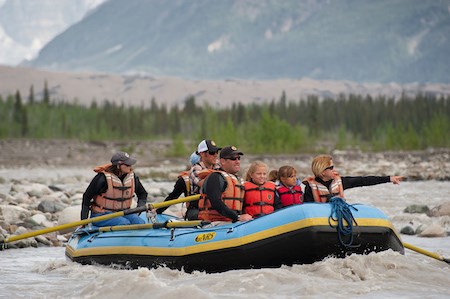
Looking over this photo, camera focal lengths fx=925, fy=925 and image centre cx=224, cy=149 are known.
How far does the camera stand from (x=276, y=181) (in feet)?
38.2

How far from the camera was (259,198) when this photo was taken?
11.0m

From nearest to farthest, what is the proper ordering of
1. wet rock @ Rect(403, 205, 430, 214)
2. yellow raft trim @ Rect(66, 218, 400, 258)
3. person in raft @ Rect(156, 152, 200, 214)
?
1. yellow raft trim @ Rect(66, 218, 400, 258)
2. person in raft @ Rect(156, 152, 200, 214)
3. wet rock @ Rect(403, 205, 430, 214)

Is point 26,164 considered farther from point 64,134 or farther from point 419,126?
point 419,126

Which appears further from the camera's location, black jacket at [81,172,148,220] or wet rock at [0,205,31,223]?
wet rock at [0,205,31,223]

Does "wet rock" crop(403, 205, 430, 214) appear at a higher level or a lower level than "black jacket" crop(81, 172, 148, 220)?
lower

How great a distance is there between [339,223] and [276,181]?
1.83 meters

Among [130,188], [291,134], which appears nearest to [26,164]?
[291,134]

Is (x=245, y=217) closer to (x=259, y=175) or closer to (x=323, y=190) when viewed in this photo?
(x=259, y=175)

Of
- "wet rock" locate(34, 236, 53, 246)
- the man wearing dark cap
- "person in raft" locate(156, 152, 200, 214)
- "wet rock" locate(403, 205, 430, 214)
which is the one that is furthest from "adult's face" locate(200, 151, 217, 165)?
"wet rock" locate(403, 205, 430, 214)

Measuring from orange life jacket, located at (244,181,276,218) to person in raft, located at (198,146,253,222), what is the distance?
4.4 inches

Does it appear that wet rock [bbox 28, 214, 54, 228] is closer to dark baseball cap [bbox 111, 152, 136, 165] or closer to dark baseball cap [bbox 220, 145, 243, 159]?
dark baseball cap [bbox 111, 152, 136, 165]

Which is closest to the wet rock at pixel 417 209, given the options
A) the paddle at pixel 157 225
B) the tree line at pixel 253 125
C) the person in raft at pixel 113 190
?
the person in raft at pixel 113 190

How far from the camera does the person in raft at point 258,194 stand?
10844mm

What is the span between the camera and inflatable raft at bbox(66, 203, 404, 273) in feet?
32.7
